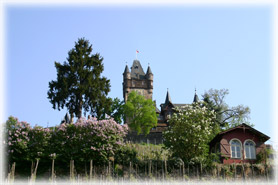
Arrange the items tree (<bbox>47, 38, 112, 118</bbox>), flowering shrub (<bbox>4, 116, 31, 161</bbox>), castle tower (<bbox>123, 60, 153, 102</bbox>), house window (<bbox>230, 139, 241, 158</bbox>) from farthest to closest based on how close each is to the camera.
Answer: castle tower (<bbox>123, 60, 153, 102</bbox>) → tree (<bbox>47, 38, 112, 118</bbox>) → house window (<bbox>230, 139, 241, 158</bbox>) → flowering shrub (<bbox>4, 116, 31, 161</bbox>)

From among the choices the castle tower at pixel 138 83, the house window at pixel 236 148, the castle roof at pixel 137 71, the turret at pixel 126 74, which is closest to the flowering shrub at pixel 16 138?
the house window at pixel 236 148

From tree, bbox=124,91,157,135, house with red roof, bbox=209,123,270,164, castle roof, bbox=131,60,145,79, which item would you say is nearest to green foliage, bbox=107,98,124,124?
tree, bbox=124,91,157,135

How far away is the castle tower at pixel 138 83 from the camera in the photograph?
221ft

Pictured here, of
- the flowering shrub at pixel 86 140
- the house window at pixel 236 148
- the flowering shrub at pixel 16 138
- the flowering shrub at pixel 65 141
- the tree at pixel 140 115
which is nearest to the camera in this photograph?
the flowering shrub at pixel 16 138

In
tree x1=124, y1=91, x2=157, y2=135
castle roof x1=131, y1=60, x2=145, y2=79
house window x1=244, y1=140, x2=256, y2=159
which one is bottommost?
house window x1=244, y1=140, x2=256, y2=159

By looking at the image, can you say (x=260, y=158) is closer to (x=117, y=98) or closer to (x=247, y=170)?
(x=247, y=170)

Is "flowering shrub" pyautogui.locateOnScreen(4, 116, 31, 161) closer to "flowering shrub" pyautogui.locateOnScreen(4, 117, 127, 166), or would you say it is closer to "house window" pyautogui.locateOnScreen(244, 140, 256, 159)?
"flowering shrub" pyautogui.locateOnScreen(4, 117, 127, 166)

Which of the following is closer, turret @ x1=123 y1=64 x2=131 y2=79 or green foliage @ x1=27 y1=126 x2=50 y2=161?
green foliage @ x1=27 y1=126 x2=50 y2=161

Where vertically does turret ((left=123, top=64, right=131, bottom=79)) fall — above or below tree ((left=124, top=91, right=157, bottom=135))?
above

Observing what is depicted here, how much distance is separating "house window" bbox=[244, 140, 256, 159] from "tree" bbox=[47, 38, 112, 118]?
13715 mm

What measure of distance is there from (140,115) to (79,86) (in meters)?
24.2

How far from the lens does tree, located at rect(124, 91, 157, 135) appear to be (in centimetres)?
5444

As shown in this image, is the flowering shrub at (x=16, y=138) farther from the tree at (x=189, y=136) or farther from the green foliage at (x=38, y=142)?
the tree at (x=189, y=136)

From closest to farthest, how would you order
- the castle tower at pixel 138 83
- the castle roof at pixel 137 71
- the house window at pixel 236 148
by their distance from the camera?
the house window at pixel 236 148
the castle tower at pixel 138 83
the castle roof at pixel 137 71
